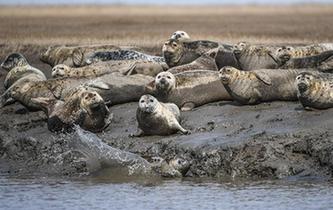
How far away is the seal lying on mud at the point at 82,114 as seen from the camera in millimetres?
13727

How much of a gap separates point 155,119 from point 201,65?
2.45 meters

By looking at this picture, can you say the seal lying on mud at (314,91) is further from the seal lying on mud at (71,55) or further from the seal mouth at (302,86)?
the seal lying on mud at (71,55)

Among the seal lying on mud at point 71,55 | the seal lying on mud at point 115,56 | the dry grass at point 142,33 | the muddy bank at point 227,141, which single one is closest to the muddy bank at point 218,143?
the muddy bank at point 227,141

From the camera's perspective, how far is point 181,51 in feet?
52.9

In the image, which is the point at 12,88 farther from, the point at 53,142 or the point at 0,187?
the point at 0,187

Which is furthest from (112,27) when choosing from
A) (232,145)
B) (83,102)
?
(232,145)

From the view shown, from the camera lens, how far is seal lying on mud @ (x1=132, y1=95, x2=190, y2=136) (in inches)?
512

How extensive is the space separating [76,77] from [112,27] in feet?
48.6

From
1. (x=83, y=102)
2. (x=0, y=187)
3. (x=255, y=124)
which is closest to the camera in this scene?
(x=0, y=187)

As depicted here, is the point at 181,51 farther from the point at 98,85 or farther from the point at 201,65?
the point at 98,85

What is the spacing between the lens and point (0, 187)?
12047 mm

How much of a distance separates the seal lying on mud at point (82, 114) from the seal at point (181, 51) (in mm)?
2374

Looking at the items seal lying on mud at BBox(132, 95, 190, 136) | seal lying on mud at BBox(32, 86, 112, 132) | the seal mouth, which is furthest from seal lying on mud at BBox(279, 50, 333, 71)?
seal lying on mud at BBox(32, 86, 112, 132)

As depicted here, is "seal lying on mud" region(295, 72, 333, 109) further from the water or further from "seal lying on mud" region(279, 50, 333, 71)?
the water
